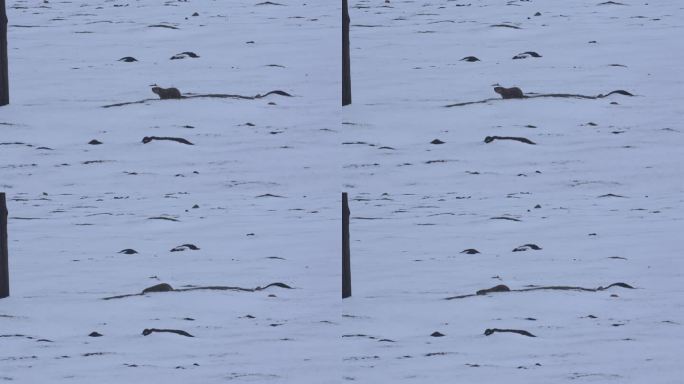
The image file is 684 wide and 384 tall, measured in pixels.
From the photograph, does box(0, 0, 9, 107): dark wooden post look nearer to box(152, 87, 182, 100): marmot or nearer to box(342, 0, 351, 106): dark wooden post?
Answer: box(152, 87, 182, 100): marmot

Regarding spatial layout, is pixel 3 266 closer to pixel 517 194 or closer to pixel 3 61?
pixel 517 194

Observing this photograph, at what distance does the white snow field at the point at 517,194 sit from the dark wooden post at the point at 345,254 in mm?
106

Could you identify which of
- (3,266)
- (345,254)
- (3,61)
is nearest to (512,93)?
(3,61)

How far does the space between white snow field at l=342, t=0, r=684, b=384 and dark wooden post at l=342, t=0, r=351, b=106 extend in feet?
0.69

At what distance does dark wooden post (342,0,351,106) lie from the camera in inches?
475

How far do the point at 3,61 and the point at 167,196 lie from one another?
9.14 feet

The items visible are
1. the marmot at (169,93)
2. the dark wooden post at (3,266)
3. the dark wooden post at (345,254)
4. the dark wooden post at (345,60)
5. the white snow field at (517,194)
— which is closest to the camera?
the white snow field at (517,194)

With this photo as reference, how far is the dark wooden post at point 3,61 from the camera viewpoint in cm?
1259

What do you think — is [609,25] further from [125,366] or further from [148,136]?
[125,366]

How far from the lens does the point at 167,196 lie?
10914mm

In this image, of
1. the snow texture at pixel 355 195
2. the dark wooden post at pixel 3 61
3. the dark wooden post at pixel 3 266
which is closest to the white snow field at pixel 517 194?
the snow texture at pixel 355 195

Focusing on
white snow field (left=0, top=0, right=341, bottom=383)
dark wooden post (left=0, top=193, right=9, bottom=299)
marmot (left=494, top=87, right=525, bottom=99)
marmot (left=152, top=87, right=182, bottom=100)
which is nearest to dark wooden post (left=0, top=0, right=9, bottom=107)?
white snow field (left=0, top=0, right=341, bottom=383)

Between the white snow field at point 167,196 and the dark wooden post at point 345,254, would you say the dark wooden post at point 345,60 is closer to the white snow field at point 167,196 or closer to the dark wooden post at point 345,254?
the white snow field at point 167,196

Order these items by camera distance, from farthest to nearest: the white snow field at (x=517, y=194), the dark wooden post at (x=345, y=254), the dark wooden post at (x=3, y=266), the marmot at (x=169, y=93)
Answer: the marmot at (x=169, y=93) < the dark wooden post at (x=3, y=266) < the dark wooden post at (x=345, y=254) < the white snow field at (x=517, y=194)
